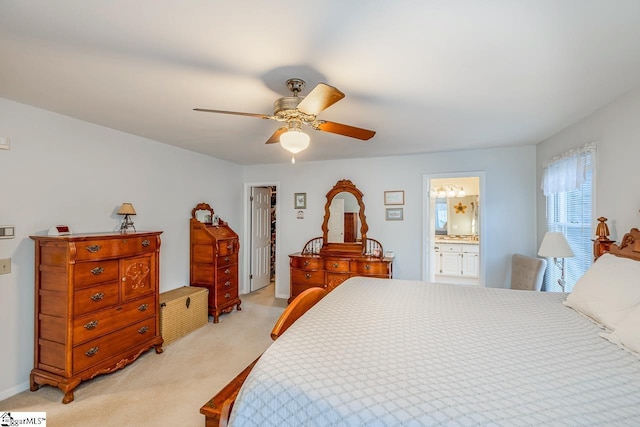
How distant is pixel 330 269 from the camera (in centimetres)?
424

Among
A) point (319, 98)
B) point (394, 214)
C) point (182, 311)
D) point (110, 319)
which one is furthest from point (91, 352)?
point (394, 214)

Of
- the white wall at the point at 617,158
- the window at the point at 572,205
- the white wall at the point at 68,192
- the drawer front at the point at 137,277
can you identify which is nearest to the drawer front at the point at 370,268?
the window at the point at 572,205

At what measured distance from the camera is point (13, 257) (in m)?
2.34

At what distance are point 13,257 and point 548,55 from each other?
3989 millimetres

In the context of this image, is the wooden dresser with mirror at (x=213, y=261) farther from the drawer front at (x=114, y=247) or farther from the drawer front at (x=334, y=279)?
the drawer front at (x=334, y=279)

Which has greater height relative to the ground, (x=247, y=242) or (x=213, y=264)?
(x=247, y=242)

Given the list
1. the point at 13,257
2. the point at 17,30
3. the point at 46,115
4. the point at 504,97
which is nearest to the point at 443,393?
the point at 504,97

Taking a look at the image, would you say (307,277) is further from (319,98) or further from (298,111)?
(319,98)

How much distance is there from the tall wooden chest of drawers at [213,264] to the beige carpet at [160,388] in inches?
22.7

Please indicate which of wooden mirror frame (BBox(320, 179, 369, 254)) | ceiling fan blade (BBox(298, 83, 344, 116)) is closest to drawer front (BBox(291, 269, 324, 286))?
wooden mirror frame (BBox(320, 179, 369, 254))

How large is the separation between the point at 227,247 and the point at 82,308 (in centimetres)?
191

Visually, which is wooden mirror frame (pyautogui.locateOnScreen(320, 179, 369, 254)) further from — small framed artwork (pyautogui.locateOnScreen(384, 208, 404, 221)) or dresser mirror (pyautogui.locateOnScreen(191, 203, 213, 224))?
dresser mirror (pyautogui.locateOnScreen(191, 203, 213, 224))

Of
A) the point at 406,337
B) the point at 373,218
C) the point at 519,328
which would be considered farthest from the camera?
the point at 373,218

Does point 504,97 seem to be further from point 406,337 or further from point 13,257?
point 13,257
